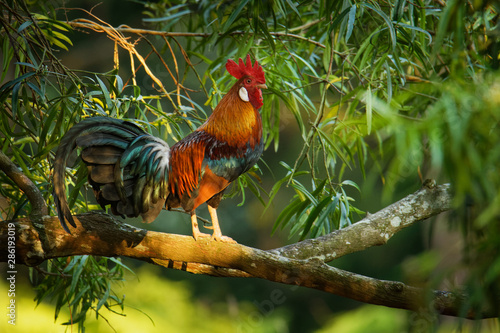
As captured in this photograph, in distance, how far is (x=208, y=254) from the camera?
4.04 feet

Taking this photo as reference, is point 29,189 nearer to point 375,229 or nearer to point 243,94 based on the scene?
point 243,94

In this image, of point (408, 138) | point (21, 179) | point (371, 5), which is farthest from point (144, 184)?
point (408, 138)

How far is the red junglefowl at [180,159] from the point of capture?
135 centimetres

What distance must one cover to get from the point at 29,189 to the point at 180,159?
0.43 m

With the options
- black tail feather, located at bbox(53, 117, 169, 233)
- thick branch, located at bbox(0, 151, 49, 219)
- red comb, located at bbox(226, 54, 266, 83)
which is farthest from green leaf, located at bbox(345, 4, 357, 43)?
thick branch, located at bbox(0, 151, 49, 219)

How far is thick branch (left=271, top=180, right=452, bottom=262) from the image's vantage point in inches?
54.4

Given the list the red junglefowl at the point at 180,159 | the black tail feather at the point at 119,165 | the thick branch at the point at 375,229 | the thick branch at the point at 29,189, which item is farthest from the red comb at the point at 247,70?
the thick branch at the point at 29,189

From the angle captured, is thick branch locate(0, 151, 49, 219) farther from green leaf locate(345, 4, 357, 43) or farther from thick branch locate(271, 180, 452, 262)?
green leaf locate(345, 4, 357, 43)

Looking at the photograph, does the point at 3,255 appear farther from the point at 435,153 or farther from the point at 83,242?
the point at 435,153

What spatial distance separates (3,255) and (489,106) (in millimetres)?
1093

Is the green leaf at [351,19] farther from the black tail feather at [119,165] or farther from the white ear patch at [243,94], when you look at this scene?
the black tail feather at [119,165]

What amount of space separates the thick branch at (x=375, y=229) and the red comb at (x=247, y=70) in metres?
0.53

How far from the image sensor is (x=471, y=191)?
563 mm

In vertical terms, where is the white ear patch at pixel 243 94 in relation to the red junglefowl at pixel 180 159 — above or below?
above
